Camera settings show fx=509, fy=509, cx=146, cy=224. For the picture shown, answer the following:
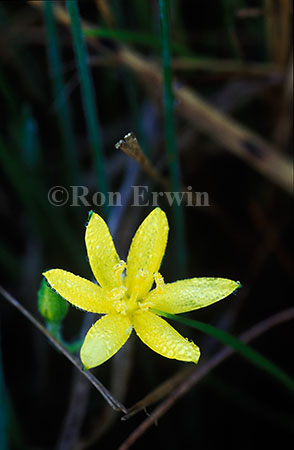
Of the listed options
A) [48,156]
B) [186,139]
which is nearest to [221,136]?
[186,139]

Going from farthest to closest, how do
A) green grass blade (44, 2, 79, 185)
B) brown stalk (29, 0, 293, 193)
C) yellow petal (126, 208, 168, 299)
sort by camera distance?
brown stalk (29, 0, 293, 193)
green grass blade (44, 2, 79, 185)
yellow petal (126, 208, 168, 299)

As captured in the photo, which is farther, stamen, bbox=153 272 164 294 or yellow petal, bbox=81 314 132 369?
stamen, bbox=153 272 164 294

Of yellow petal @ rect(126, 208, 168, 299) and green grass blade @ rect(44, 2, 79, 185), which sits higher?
green grass blade @ rect(44, 2, 79, 185)

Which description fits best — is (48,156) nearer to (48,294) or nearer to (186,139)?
(186,139)

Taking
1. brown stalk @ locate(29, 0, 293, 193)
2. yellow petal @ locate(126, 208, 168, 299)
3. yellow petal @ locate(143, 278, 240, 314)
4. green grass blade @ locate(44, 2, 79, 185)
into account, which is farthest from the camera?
brown stalk @ locate(29, 0, 293, 193)

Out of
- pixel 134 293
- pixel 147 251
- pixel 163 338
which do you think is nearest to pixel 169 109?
pixel 147 251

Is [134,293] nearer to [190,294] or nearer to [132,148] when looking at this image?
[190,294]

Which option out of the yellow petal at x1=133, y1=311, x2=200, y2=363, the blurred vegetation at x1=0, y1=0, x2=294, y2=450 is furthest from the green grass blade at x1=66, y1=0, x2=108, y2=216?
the yellow petal at x1=133, y1=311, x2=200, y2=363

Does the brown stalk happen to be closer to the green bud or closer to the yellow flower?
the yellow flower
